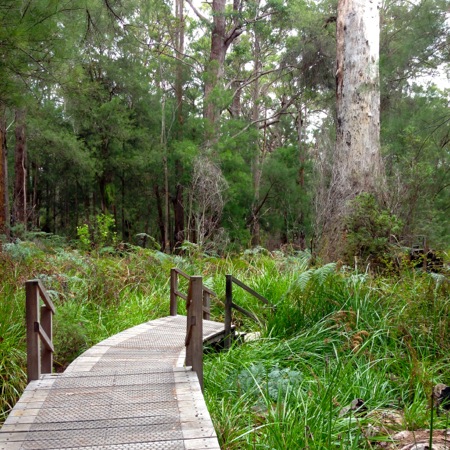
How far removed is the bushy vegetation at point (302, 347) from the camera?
4.01 m

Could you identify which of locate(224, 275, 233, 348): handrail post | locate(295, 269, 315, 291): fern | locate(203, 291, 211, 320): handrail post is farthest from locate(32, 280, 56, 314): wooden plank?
locate(203, 291, 211, 320): handrail post

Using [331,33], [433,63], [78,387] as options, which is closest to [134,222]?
[331,33]

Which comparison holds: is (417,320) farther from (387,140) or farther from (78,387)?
(387,140)

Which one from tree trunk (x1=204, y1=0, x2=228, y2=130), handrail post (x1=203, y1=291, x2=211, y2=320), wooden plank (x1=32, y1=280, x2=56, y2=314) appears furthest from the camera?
tree trunk (x1=204, y1=0, x2=228, y2=130)

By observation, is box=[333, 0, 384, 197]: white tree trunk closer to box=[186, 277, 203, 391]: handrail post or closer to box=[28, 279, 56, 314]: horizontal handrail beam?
box=[186, 277, 203, 391]: handrail post

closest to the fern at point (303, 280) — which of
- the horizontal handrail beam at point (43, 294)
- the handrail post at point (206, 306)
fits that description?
the handrail post at point (206, 306)

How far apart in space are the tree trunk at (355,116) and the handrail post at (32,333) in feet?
19.6

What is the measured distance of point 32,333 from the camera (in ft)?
14.9

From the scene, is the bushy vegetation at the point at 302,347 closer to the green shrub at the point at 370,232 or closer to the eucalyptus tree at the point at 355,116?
the green shrub at the point at 370,232

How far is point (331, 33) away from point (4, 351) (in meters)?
18.0

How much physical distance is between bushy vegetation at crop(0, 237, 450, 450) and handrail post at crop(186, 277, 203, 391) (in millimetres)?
341

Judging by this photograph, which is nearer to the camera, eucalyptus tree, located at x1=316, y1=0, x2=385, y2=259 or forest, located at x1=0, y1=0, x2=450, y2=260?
eucalyptus tree, located at x1=316, y1=0, x2=385, y2=259

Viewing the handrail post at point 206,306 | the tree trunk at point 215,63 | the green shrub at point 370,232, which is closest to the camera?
the handrail post at point 206,306

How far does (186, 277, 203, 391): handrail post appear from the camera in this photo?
15.1ft
